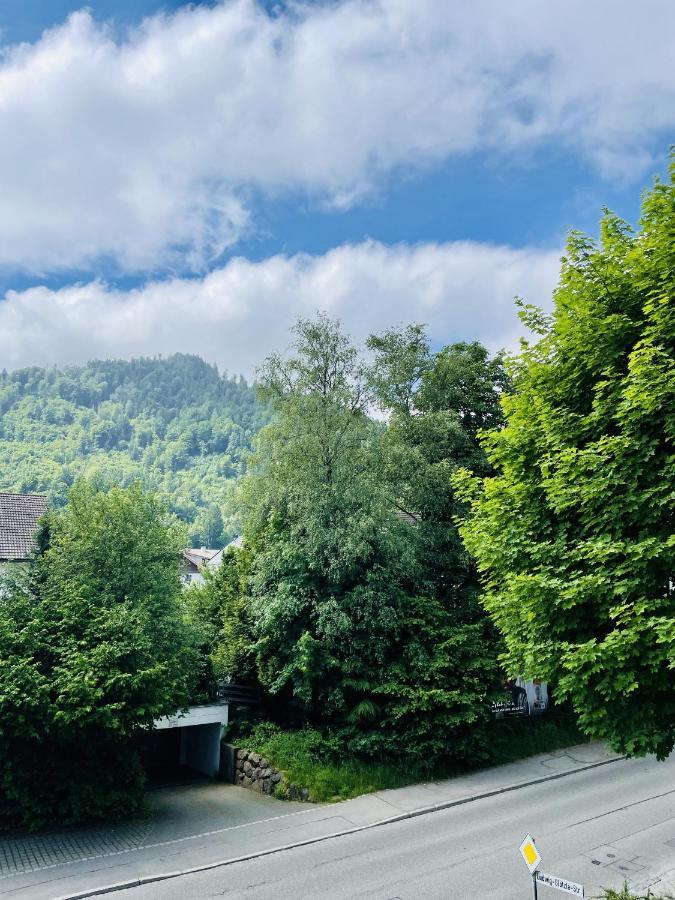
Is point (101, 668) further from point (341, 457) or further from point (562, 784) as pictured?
point (562, 784)

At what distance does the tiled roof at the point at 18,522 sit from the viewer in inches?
1228

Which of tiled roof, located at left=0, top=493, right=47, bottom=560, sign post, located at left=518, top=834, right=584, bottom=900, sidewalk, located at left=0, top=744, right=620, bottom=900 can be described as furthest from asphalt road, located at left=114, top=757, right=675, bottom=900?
tiled roof, located at left=0, top=493, right=47, bottom=560

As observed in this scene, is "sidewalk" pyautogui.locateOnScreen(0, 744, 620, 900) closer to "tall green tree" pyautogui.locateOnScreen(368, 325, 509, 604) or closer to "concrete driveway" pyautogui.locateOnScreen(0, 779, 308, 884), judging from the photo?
"concrete driveway" pyautogui.locateOnScreen(0, 779, 308, 884)

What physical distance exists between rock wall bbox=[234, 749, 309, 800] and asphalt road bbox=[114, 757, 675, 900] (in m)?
3.94

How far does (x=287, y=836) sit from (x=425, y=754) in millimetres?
5942

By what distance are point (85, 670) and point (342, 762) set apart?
29.7 feet

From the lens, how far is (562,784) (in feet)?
66.5

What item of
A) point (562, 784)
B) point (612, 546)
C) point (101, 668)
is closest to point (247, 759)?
point (101, 668)

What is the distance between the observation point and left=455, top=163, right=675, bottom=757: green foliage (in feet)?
32.0

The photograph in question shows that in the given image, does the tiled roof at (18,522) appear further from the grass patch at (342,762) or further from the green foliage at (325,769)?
the green foliage at (325,769)

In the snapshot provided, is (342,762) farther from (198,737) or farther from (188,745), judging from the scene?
(188,745)

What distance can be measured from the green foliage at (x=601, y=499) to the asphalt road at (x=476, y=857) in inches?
199

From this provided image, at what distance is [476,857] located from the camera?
14602 mm

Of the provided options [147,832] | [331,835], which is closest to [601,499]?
[331,835]
